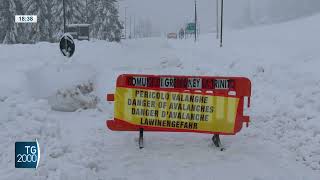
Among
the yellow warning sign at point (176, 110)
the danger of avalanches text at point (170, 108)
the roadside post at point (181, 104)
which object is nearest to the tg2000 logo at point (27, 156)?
the roadside post at point (181, 104)

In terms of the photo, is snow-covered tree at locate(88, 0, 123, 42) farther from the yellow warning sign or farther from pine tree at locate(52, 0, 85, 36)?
the yellow warning sign

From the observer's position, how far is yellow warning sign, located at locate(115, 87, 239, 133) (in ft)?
33.9

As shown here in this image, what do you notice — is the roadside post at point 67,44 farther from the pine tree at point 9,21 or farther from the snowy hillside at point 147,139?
the pine tree at point 9,21

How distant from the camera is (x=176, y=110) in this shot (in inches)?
411

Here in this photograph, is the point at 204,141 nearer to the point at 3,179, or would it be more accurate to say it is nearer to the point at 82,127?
the point at 82,127

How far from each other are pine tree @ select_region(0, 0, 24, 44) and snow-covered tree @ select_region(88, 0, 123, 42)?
14.8 metres

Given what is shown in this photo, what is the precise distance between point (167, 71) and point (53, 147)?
1541cm

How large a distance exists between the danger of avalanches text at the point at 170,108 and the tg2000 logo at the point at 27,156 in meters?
3.17

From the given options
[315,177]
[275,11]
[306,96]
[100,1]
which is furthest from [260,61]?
[275,11]

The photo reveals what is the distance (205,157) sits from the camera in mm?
9578

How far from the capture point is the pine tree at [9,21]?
5436cm

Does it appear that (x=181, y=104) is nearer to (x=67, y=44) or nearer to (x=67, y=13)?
(x=67, y=44)

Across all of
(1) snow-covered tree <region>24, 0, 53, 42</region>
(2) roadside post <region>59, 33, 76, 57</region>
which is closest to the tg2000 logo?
(2) roadside post <region>59, 33, 76, 57</region>

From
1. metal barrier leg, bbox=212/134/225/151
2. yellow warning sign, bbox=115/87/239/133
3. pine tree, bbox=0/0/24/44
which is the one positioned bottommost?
metal barrier leg, bbox=212/134/225/151
